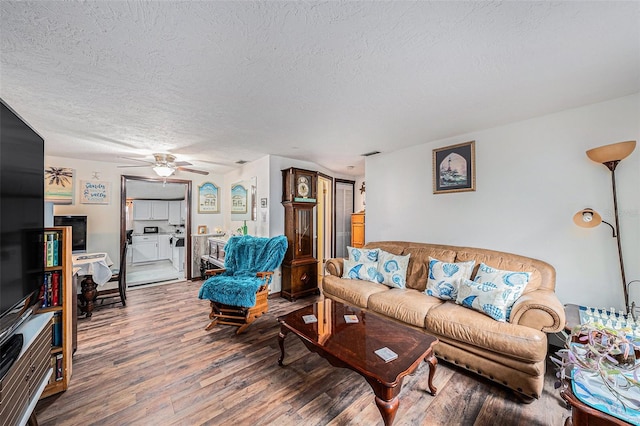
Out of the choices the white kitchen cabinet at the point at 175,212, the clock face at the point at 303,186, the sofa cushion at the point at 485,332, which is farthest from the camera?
the white kitchen cabinet at the point at 175,212

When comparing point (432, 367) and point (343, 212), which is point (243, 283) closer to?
point (432, 367)

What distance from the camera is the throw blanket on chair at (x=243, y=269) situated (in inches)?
109

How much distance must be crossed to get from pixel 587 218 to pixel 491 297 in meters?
1.11

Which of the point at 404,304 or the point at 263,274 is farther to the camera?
the point at 263,274

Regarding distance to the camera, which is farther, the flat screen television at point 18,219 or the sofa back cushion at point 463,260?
the sofa back cushion at point 463,260

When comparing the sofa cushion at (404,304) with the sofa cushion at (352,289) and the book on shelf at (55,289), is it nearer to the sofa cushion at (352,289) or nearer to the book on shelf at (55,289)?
the sofa cushion at (352,289)

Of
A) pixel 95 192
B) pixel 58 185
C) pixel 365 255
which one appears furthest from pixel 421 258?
pixel 58 185

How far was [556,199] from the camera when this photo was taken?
7.88 feet

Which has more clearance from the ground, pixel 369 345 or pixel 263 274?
pixel 263 274

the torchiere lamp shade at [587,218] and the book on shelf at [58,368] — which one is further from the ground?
the torchiere lamp shade at [587,218]

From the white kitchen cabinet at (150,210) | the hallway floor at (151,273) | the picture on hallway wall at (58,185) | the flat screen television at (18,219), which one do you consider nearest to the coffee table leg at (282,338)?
the flat screen television at (18,219)

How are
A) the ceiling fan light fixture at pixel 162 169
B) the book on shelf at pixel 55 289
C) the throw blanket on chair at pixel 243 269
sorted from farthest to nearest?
the ceiling fan light fixture at pixel 162 169 → the throw blanket on chair at pixel 243 269 → the book on shelf at pixel 55 289

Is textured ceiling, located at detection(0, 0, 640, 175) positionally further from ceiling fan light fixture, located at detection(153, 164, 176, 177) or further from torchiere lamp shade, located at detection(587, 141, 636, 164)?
ceiling fan light fixture, located at detection(153, 164, 176, 177)

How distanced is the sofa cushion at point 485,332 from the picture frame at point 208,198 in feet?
15.6
